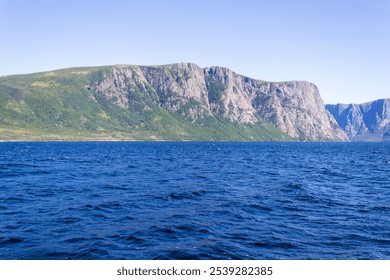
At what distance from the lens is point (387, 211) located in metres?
38.1

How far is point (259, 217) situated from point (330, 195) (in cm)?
2071

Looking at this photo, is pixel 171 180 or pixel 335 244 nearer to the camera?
pixel 335 244

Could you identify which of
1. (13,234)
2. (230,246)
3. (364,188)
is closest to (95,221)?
(13,234)

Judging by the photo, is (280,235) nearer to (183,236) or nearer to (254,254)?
(254,254)

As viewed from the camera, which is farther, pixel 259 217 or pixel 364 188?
pixel 364 188

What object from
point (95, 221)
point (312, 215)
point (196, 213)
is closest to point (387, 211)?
point (312, 215)

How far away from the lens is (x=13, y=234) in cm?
2645
